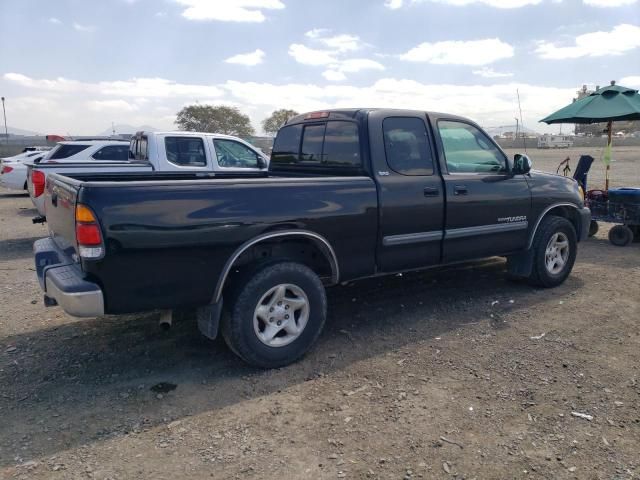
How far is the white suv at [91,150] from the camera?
10844 millimetres

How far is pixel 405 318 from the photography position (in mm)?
4996

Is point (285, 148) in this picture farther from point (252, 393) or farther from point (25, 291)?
point (25, 291)

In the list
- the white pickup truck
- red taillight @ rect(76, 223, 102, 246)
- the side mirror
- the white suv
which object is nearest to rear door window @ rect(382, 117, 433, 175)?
the side mirror

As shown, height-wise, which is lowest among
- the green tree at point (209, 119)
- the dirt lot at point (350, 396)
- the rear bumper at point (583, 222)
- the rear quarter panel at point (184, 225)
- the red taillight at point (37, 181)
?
the dirt lot at point (350, 396)

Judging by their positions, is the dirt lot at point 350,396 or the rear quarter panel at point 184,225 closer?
the dirt lot at point 350,396

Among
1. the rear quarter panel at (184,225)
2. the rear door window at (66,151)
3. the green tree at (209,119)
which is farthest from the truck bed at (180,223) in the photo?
the green tree at (209,119)

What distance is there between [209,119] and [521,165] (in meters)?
67.2

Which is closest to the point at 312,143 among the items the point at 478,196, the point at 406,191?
the point at 406,191

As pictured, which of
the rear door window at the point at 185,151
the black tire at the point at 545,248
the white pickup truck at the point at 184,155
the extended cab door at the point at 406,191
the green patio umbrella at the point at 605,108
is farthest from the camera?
the green patio umbrella at the point at 605,108

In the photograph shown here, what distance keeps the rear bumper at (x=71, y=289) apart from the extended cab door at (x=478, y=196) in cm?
309

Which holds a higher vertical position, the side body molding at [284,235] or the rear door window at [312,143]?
the rear door window at [312,143]

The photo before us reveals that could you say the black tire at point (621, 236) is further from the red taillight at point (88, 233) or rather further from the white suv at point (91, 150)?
the white suv at point (91, 150)

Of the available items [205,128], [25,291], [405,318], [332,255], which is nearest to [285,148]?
[332,255]

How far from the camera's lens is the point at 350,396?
→ 11.6ft
